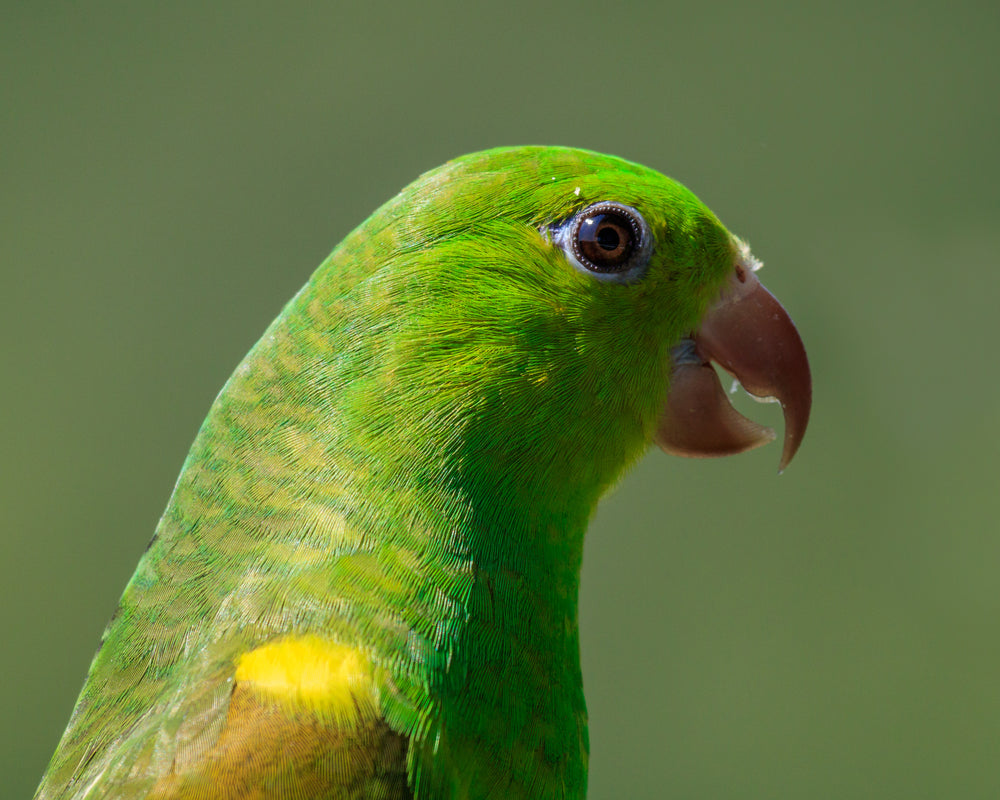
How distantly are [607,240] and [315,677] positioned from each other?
0.72m

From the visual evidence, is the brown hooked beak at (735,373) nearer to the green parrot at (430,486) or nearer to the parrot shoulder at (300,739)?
the green parrot at (430,486)

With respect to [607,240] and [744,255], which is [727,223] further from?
[607,240]

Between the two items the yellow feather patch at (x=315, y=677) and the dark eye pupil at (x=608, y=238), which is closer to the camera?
the yellow feather patch at (x=315, y=677)

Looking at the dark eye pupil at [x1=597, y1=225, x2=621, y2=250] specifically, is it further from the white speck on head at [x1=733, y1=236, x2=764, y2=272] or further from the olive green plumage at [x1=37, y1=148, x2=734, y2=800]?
the white speck on head at [x1=733, y1=236, x2=764, y2=272]

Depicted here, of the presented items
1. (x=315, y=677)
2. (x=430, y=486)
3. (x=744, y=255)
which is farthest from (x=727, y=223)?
(x=315, y=677)

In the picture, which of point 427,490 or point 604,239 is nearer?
point 427,490

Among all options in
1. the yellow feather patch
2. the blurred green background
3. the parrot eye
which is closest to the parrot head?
the parrot eye

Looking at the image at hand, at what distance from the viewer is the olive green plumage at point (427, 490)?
1138 millimetres

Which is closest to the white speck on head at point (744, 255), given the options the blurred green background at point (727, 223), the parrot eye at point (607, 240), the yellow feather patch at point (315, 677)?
the parrot eye at point (607, 240)

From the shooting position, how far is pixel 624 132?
3.79 meters

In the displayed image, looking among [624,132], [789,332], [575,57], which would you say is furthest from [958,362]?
[789,332]

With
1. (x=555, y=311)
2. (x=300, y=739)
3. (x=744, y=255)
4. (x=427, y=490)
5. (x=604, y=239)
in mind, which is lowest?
(x=300, y=739)

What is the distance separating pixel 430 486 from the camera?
1261mm

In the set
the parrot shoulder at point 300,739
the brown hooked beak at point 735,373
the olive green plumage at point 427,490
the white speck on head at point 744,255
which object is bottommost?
the parrot shoulder at point 300,739
